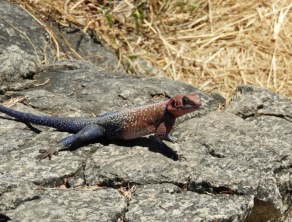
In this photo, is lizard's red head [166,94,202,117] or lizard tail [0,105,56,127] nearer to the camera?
lizard's red head [166,94,202,117]

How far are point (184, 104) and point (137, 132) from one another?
527 millimetres

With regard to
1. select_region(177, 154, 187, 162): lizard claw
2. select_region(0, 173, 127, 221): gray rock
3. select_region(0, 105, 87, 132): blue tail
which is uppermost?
select_region(0, 105, 87, 132): blue tail

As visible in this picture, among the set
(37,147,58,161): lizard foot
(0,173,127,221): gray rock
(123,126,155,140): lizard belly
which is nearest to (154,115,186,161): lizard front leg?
(123,126,155,140): lizard belly

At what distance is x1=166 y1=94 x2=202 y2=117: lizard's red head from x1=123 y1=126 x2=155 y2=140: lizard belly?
0.26 meters

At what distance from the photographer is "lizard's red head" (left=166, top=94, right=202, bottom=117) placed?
12.5 feet

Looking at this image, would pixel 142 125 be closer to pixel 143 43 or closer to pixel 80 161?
pixel 80 161

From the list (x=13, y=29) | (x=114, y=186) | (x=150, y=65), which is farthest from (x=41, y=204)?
(x=150, y=65)

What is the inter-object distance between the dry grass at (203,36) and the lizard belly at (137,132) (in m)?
2.67

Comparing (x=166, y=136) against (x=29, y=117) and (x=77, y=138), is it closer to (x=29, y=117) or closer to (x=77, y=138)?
(x=77, y=138)

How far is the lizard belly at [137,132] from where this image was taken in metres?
4.05

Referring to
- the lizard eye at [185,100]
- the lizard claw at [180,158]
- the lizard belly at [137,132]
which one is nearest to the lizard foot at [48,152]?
the lizard belly at [137,132]

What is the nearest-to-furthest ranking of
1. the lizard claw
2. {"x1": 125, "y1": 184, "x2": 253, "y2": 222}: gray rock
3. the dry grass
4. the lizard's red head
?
{"x1": 125, "y1": 184, "x2": 253, "y2": 222}: gray rock, the lizard claw, the lizard's red head, the dry grass

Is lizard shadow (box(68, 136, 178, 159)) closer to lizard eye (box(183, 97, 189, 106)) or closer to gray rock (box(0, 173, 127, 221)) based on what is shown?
lizard eye (box(183, 97, 189, 106))

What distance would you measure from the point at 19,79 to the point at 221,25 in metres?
3.93
